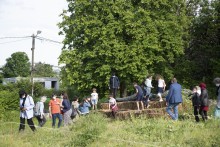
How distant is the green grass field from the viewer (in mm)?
9531

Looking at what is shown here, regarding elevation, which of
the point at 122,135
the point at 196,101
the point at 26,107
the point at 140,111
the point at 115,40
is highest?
the point at 115,40

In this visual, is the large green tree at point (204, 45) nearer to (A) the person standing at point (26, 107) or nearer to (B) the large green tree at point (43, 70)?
(A) the person standing at point (26, 107)

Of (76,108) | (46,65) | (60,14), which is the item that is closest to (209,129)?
(76,108)

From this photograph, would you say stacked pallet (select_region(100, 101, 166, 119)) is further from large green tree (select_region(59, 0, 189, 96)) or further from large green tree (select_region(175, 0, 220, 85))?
large green tree (select_region(175, 0, 220, 85))

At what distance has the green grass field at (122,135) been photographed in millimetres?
9531

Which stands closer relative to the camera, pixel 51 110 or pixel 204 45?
pixel 51 110

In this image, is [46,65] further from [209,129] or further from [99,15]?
[209,129]

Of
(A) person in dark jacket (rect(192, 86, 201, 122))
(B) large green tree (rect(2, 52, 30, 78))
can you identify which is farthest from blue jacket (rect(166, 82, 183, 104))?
(B) large green tree (rect(2, 52, 30, 78))

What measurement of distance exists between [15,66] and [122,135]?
78315 millimetres

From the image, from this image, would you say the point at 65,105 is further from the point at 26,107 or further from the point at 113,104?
the point at 113,104

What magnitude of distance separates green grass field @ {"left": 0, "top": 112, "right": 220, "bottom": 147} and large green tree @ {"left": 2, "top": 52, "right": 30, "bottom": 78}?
2958 inches

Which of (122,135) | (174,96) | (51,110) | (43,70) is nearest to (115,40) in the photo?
(51,110)

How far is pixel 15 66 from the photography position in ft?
281

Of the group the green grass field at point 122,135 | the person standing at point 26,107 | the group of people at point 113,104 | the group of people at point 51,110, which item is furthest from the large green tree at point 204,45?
the person standing at point 26,107
